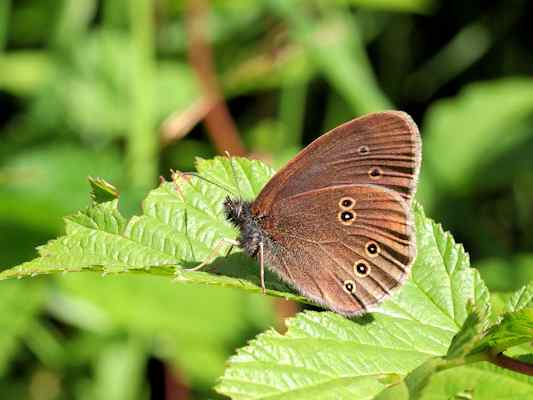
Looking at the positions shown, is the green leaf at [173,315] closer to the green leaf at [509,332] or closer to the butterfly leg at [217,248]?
the butterfly leg at [217,248]

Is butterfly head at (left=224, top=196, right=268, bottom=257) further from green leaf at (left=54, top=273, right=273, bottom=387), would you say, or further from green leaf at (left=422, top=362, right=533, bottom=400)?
green leaf at (left=54, top=273, right=273, bottom=387)

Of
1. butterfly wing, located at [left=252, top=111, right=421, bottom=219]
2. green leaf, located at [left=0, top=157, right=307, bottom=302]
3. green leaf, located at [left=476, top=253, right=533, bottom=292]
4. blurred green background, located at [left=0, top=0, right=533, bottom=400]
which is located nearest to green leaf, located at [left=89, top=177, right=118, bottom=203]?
green leaf, located at [left=0, top=157, right=307, bottom=302]

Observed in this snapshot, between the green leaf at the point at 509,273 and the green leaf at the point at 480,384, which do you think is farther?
the green leaf at the point at 509,273

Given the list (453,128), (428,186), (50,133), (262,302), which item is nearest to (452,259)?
(262,302)

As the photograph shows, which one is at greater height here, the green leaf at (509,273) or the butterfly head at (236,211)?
the butterfly head at (236,211)

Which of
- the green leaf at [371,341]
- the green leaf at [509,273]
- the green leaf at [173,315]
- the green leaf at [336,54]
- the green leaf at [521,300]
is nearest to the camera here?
the green leaf at [371,341]

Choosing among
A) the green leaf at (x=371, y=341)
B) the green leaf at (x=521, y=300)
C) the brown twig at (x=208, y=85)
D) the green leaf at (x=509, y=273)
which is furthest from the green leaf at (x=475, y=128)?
the green leaf at (x=521, y=300)
